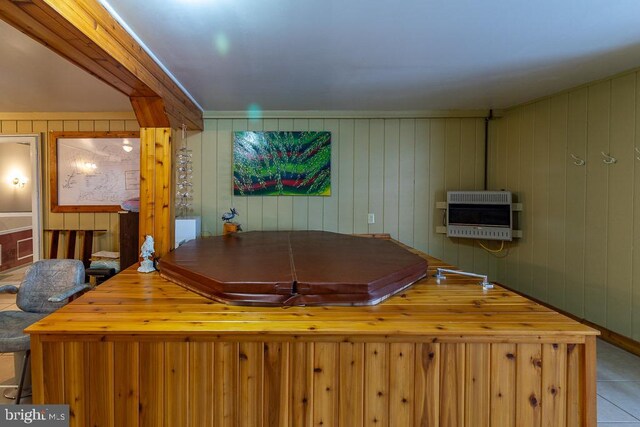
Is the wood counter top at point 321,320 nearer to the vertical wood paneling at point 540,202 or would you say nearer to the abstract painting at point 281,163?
the vertical wood paneling at point 540,202

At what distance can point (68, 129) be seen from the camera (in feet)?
12.8

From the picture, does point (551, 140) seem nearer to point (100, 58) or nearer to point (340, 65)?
point (340, 65)

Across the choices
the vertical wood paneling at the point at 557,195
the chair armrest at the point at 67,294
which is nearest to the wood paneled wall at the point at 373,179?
the vertical wood paneling at the point at 557,195

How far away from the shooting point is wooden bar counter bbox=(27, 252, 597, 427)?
54.8 inches

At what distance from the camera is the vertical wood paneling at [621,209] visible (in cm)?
260

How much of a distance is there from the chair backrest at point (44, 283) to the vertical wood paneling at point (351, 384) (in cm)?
207

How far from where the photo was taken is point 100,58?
1.79m

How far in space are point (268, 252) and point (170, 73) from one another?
66.6 inches

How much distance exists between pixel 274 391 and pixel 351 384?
34cm

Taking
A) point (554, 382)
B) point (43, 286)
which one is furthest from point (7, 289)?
point (554, 382)

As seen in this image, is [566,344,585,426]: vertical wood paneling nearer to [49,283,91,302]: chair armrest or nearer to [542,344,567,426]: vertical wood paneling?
[542,344,567,426]: vertical wood paneling

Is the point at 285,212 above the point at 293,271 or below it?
above

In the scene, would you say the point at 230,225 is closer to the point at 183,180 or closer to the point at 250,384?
the point at 183,180

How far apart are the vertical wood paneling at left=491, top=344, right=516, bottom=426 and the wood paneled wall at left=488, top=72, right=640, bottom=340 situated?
1.98 meters
